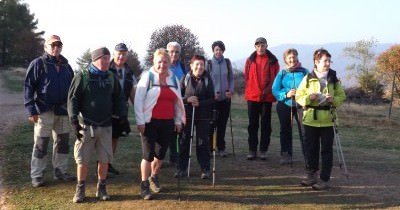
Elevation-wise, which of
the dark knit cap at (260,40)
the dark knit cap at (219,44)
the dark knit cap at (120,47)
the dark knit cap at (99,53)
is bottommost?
the dark knit cap at (99,53)

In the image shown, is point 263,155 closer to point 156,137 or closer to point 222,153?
point 222,153

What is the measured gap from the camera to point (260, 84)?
8672 millimetres

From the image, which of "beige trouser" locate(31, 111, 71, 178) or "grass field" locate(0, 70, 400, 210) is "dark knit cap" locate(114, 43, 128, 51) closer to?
"beige trouser" locate(31, 111, 71, 178)

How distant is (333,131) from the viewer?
7.04 m

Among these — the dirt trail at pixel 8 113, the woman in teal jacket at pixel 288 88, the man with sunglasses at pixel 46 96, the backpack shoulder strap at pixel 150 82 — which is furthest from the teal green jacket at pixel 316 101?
the dirt trail at pixel 8 113

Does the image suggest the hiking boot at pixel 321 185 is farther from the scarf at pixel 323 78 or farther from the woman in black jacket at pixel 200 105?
the woman in black jacket at pixel 200 105

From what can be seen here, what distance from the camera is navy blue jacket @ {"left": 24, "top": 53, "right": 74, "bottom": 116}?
6.80 metres

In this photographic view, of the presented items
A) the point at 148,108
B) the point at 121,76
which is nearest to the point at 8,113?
the point at 121,76

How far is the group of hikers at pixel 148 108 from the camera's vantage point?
20.1ft

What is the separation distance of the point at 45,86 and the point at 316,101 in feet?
14.2

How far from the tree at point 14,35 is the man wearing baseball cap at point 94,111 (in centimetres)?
4810

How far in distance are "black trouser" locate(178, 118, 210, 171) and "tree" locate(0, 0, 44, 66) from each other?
47443 mm

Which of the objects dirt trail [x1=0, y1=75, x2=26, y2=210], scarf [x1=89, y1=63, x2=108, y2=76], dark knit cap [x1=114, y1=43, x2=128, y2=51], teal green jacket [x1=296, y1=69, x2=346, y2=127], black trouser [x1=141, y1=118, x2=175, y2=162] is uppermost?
dark knit cap [x1=114, y1=43, x2=128, y2=51]

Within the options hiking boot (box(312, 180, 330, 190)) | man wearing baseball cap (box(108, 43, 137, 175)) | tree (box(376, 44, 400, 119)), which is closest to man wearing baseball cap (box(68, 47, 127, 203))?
man wearing baseball cap (box(108, 43, 137, 175))
